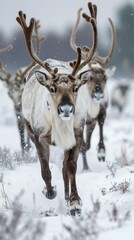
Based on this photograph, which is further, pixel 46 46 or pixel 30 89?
pixel 46 46

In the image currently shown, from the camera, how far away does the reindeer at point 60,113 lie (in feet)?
19.6

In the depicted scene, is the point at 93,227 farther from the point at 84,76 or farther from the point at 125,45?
the point at 125,45

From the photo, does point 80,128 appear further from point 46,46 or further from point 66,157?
point 46,46

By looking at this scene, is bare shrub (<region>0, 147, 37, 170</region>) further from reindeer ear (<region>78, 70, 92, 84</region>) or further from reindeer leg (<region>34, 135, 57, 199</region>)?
reindeer ear (<region>78, 70, 92, 84</region>)

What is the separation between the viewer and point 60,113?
5859mm

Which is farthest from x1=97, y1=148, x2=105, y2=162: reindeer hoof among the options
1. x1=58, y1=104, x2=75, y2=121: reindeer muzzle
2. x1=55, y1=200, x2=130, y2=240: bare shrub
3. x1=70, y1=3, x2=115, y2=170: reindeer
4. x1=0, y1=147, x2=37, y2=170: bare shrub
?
x1=55, y1=200, x2=130, y2=240: bare shrub

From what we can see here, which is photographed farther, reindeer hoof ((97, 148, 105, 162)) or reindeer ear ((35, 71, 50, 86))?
reindeer hoof ((97, 148, 105, 162))

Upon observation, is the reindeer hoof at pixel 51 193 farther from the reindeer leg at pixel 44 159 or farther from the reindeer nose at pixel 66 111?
the reindeer nose at pixel 66 111

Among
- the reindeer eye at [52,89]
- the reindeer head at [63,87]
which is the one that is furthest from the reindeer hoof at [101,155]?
the reindeer eye at [52,89]

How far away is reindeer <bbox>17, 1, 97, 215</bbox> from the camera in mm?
5984

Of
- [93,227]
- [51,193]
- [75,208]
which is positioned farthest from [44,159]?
[93,227]

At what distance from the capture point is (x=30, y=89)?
24.0 ft

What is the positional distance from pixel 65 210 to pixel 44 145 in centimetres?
68

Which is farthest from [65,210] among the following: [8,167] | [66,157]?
[8,167]
